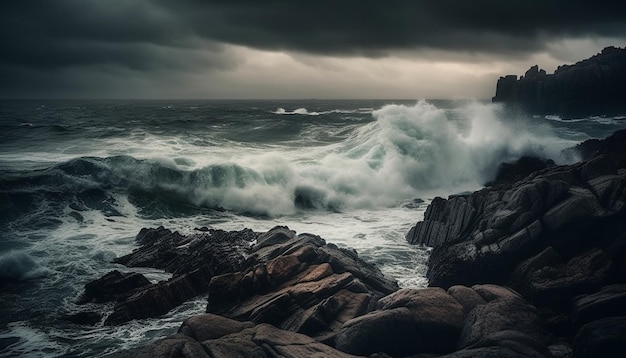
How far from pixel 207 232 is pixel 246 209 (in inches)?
222

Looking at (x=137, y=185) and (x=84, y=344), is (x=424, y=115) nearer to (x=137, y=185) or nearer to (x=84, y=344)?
(x=137, y=185)

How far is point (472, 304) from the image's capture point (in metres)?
10.4

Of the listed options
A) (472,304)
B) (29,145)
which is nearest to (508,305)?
(472,304)

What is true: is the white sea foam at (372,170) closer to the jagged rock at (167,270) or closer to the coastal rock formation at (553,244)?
the jagged rock at (167,270)

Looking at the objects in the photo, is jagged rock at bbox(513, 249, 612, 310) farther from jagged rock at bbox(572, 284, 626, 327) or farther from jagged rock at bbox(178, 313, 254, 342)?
jagged rock at bbox(178, 313, 254, 342)

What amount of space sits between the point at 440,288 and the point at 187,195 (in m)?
17.9

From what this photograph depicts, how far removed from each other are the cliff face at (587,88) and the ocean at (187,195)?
2104 inches

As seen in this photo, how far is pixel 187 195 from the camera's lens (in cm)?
2512

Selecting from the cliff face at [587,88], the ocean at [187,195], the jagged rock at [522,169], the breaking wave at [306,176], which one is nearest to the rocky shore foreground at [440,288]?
the ocean at [187,195]

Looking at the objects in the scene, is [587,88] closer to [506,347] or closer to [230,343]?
[506,347]

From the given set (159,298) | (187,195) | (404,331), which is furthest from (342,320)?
(187,195)

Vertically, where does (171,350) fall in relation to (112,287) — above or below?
above

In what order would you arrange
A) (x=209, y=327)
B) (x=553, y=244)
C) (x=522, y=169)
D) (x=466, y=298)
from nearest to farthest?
(x=209, y=327) < (x=466, y=298) < (x=553, y=244) < (x=522, y=169)

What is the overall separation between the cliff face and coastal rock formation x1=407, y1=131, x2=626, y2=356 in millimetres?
74967
